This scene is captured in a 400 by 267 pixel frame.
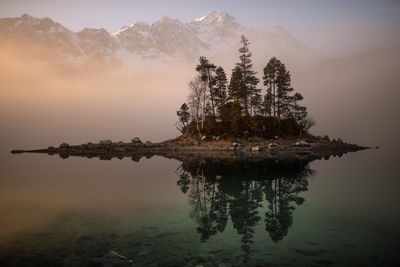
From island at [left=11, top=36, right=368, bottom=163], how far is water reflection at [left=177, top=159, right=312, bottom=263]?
98.9ft

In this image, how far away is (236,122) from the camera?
65.1 m

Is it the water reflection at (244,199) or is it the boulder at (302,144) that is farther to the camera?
the boulder at (302,144)

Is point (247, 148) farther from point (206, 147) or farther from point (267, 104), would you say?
point (267, 104)

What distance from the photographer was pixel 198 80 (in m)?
69.9

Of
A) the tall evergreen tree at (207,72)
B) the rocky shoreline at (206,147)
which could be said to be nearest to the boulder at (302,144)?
the rocky shoreline at (206,147)

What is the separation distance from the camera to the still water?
407 inches

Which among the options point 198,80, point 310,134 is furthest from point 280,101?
point 198,80

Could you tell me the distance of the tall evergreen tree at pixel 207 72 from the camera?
6888 centimetres

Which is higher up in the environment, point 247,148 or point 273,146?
point 273,146

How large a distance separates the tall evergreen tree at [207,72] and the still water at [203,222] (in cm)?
4578

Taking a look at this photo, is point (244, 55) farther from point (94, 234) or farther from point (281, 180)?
point (94, 234)

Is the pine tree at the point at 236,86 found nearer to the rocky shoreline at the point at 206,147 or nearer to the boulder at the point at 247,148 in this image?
the rocky shoreline at the point at 206,147

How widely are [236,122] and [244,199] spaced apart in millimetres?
46364

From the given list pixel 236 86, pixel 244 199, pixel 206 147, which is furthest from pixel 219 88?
pixel 244 199
